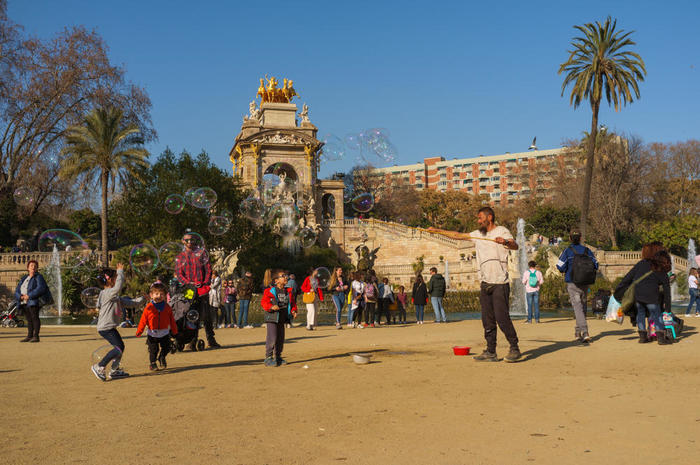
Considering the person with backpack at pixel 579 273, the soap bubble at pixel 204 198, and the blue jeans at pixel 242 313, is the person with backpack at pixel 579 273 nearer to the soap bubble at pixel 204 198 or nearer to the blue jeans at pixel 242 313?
the blue jeans at pixel 242 313

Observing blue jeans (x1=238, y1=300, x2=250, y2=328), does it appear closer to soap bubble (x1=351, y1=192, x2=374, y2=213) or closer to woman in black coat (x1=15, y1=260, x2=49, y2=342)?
soap bubble (x1=351, y1=192, x2=374, y2=213)

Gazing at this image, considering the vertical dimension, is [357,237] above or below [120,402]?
above

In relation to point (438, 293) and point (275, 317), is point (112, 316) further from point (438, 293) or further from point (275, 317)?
point (438, 293)

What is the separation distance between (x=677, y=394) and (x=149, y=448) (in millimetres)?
4673

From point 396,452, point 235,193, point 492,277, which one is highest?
point 235,193

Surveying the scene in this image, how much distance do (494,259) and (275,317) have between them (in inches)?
124

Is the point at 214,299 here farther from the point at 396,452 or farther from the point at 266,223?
the point at 266,223

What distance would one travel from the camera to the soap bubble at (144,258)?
48.3 ft

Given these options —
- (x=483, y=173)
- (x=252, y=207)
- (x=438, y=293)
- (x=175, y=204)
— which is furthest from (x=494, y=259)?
(x=483, y=173)

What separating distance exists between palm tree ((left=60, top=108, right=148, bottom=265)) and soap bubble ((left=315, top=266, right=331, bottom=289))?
22879mm

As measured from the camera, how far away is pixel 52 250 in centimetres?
3762

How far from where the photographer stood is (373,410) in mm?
5609

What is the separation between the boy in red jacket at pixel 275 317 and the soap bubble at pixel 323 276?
20.6 ft

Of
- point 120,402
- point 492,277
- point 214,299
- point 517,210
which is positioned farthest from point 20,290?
point 517,210
